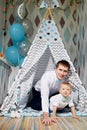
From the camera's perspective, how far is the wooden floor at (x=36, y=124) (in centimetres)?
214

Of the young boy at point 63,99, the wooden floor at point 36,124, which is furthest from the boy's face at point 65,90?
the wooden floor at point 36,124

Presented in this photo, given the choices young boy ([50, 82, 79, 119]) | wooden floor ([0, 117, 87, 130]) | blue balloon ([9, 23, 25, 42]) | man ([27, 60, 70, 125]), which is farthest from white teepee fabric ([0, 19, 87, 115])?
blue balloon ([9, 23, 25, 42])

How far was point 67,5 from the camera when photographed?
424 centimetres

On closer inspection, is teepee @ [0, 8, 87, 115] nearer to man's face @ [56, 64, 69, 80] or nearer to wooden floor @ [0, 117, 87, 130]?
man's face @ [56, 64, 69, 80]

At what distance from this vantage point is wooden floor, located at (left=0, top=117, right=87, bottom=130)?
2.14 meters

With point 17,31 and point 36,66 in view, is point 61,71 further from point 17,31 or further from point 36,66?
point 17,31

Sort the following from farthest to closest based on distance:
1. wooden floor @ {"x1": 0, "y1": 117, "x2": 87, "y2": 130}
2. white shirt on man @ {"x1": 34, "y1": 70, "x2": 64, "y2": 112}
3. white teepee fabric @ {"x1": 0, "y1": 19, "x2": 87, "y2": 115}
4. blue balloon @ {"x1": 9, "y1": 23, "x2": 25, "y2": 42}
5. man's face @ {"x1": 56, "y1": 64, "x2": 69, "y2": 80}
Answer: blue balloon @ {"x1": 9, "y1": 23, "x2": 25, "y2": 42}, white teepee fabric @ {"x1": 0, "y1": 19, "x2": 87, "y2": 115}, man's face @ {"x1": 56, "y1": 64, "x2": 69, "y2": 80}, white shirt on man @ {"x1": 34, "y1": 70, "x2": 64, "y2": 112}, wooden floor @ {"x1": 0, "y1": 117, "x2": 87, "y2": 130}

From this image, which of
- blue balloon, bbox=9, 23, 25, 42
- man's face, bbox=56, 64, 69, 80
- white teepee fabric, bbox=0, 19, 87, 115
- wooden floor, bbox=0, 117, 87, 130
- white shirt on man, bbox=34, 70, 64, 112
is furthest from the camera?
blue balloon, bbox=9, 23, 25, 42

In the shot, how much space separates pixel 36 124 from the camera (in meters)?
2.26

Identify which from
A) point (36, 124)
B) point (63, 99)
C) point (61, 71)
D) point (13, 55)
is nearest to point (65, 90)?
point (63, 99)

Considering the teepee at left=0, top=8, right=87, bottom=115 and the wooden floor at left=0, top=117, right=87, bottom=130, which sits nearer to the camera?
the wooden floor at left=0, top=117, right=87, bottom=130

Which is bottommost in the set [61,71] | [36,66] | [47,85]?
[47,85]

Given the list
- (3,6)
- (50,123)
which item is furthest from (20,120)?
(3,6)

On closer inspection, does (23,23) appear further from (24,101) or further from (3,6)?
(24,101)
